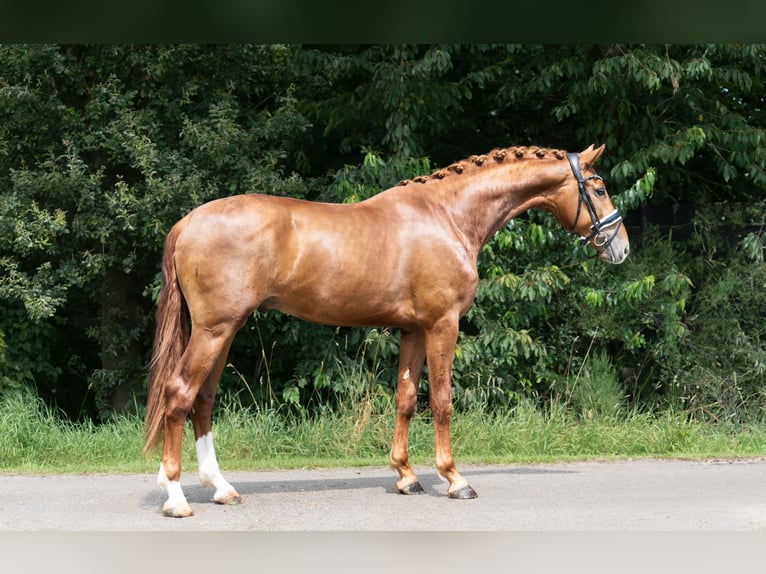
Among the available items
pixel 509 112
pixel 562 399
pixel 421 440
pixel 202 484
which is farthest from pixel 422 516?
pixel 509 112

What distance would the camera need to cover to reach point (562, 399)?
1022 cm

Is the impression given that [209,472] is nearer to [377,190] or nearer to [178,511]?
[178,511]

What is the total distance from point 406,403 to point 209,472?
4.95ft

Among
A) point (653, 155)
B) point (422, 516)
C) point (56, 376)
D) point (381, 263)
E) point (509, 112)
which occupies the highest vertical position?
point (509, 112)

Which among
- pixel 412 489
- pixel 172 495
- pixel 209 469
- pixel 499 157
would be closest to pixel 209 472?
pixel 209 469

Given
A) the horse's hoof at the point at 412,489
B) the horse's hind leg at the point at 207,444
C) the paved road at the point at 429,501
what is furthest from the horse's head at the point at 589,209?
the horse's hind leg at the point at 207,444

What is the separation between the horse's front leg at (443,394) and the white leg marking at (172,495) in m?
1.81

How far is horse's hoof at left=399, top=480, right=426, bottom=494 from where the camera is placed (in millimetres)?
6637

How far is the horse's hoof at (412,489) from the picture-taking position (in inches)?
261

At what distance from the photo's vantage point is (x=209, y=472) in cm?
629

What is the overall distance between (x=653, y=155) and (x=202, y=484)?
629 centimetres

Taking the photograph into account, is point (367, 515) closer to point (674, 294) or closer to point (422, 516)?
point (422, 516)

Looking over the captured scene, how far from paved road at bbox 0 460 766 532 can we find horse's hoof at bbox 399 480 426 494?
0.10 m

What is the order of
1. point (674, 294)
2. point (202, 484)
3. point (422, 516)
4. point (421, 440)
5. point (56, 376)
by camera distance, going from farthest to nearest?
point (56, 376), point (674, 294), point (421, 440), point (202, 484), point (422, 516)
